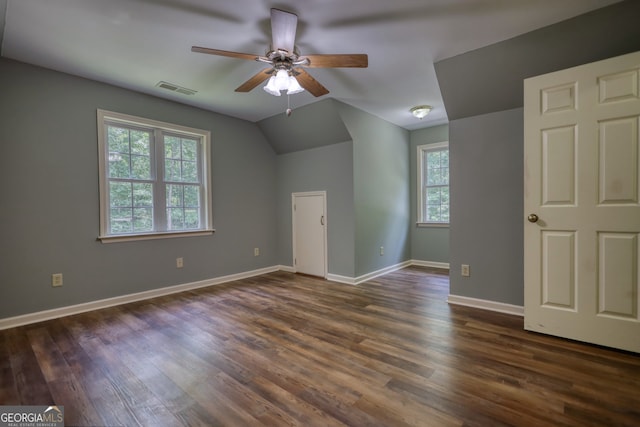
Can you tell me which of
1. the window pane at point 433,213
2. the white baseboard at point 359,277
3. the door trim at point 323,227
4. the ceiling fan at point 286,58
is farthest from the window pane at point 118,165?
the window pane at point 433,213

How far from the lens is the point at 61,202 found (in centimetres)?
295

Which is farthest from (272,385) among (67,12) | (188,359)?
(67,12)

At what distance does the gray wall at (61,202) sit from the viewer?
2.70 m

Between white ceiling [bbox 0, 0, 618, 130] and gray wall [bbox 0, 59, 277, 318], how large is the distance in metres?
0.28

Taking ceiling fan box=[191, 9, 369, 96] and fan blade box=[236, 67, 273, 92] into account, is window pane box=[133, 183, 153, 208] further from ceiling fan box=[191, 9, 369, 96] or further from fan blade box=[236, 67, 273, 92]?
ceiling fan box=[191, 9, 369, 96]

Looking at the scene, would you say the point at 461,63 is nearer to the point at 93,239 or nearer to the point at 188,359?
the point at 188,359

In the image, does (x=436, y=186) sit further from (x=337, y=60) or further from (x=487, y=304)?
(x=337, y=60)

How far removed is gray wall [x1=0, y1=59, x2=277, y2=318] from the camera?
106 inches

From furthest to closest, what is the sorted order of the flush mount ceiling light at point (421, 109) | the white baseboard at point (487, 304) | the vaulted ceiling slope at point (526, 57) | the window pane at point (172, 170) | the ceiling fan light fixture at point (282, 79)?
the flush mount ceiling light at point (421, 109), the window pane at point (172, 170), the white baseboard at point (487, 304), the ceiling fan light fixture at point (282, 79), the vaulted ceiling slope at point (526, 57)

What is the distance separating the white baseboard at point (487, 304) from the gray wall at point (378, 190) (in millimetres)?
1374

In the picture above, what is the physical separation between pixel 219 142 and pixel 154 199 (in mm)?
1241

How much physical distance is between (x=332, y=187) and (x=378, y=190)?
0.79m

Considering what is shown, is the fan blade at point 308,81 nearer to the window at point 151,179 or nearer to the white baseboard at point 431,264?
the window at point 151,179

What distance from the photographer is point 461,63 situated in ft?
8.77
